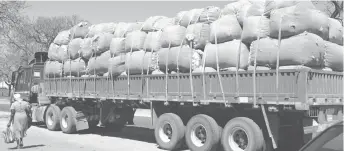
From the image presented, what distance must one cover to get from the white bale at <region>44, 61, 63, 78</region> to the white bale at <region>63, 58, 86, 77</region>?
0.30 m

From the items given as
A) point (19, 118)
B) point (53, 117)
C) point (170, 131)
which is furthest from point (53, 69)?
point (170, 131)

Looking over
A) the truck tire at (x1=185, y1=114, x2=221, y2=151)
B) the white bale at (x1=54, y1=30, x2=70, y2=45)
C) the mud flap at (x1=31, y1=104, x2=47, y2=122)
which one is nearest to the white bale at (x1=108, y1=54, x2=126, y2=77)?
the truck tire at (x1=185, y1=114, x2=221, y2=151)

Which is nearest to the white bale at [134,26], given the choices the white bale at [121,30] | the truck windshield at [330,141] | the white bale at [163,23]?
the white bale at [121,30]

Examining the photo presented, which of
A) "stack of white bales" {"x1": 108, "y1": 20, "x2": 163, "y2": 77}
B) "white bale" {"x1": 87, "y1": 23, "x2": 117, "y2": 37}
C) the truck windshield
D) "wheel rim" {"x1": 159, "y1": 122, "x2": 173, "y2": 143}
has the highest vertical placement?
"white bale" {"x1": 87, "y1": 23, "x2": 117, "y2": 37}

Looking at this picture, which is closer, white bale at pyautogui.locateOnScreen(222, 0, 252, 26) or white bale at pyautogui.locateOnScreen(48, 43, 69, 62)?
white bale at pyautogui.locateOnScreen(222, 0, 252, 26)

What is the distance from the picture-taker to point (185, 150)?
999cm

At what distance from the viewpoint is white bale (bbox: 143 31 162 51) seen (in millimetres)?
10641

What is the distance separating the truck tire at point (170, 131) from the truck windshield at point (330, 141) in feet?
19.8

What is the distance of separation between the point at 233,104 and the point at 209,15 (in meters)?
2.37

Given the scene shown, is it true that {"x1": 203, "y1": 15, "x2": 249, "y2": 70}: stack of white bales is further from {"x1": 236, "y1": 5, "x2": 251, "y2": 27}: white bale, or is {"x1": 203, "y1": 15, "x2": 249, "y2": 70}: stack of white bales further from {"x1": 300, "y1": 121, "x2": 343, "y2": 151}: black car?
{"x1": 300, "y1": 121, "x2": 343, "y2": 151}: black car

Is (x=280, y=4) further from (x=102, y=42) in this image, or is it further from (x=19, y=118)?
(x=19, y=118)

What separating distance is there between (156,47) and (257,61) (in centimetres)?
347

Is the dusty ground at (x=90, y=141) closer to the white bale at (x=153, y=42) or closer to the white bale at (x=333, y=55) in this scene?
the white bale at (x=153, y=42)

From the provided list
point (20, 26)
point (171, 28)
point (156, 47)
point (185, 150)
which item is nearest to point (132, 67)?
point (156, 47)
